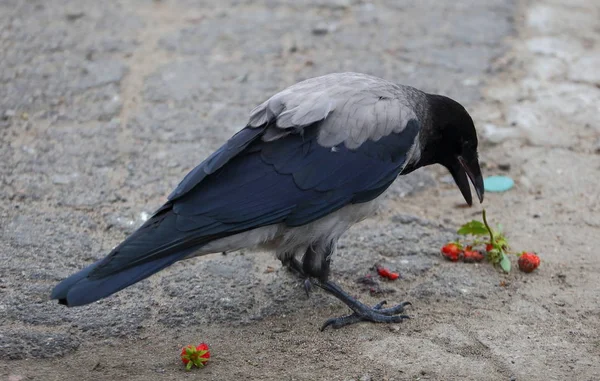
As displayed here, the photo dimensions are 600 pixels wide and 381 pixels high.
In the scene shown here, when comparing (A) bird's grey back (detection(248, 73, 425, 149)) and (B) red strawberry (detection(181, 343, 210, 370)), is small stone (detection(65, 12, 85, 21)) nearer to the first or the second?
(A) bird's grey back (detection(248, 73, 425, 149))

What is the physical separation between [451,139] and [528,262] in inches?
29.1

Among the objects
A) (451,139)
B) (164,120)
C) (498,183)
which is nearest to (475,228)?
(451,139)

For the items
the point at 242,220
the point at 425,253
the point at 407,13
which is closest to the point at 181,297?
the point at 242,220

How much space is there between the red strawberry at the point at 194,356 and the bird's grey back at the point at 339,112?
3.30 ft

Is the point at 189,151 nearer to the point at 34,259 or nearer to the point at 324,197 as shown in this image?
the point at 34,259

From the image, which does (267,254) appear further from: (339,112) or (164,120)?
(164,120)

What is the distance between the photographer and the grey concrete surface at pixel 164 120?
167 inches

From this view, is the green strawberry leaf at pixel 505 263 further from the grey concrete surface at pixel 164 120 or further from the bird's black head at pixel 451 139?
the bird's black head at pixel 451 139

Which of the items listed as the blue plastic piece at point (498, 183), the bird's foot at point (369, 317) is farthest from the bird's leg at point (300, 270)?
the blue plastic piece at point (498, 183)

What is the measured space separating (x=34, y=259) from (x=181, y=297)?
82 centimetres

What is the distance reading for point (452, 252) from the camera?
15.1ft

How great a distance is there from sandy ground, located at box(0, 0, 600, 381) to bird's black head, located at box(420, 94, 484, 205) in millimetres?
482

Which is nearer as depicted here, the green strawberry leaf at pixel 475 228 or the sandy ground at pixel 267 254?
the sandy ground at pixel 267 254

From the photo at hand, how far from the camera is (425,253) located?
185 inches
